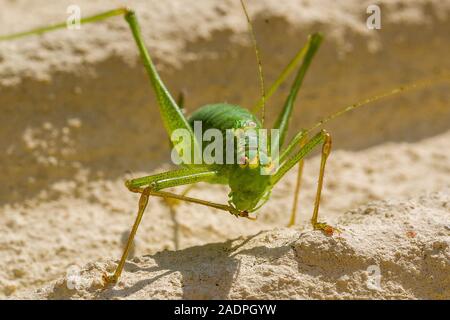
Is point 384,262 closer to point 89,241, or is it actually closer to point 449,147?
point 89,241

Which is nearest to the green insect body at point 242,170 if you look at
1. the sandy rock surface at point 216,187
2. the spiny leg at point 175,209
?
the sandy rock surface at point 216,187

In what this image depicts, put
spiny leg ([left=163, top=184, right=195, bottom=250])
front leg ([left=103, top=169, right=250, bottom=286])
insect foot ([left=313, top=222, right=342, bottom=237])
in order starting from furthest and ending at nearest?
spiny leg ([left=163, top=184, right=195, bottom=250]), front leg ([left=103, top=169, right=250, bottom=286]), insect foot ([left=313, top=222, right=342, bottom=237])

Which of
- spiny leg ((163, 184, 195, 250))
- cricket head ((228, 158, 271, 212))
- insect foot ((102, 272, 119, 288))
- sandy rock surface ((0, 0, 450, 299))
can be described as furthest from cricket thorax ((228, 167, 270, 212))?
spiny leg ((163, 184, 195, 250))

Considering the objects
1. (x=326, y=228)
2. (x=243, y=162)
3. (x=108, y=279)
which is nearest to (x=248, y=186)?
(x=243, y=162)

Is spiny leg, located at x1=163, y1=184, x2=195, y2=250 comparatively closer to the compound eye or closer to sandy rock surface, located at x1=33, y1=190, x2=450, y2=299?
sandy rock surface, located at x1=33, y1=190, x2=450, y2=299

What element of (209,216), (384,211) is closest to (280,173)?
(384,211)

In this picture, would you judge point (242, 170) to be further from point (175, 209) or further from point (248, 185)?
point (175, 209)

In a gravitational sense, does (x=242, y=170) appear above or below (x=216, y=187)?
below
